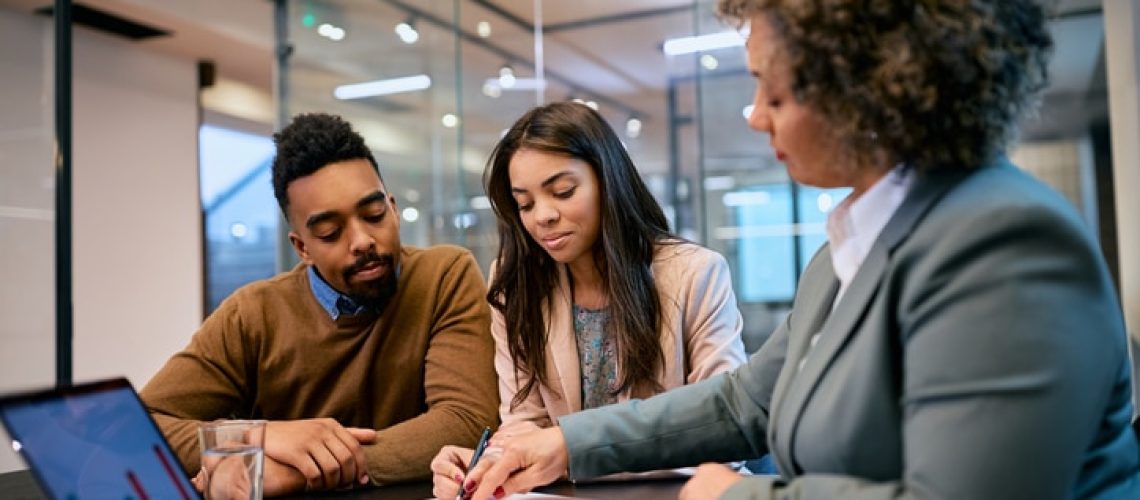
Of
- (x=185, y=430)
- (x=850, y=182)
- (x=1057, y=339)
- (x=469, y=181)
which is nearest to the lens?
(x=1057, y=339)

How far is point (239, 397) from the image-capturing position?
5.82 ft

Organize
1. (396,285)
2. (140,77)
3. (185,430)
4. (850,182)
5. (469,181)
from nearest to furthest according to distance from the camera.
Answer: (850,182), (185,430), (396,285), (469,181), (140,77)

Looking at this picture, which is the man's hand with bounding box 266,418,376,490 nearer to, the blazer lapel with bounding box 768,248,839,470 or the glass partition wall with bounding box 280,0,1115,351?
the blazer lapel with bounding box 768,248,839,470

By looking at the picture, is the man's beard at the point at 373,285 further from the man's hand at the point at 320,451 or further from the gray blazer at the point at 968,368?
the gray blazer at the point at 968,368

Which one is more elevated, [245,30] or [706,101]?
[245,30]

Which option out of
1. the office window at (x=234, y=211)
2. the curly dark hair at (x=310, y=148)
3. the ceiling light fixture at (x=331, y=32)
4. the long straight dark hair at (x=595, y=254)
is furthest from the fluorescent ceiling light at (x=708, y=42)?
the office window at (x=234, y=211)

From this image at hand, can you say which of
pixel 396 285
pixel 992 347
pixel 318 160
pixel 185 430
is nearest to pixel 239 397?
pixel 185 430

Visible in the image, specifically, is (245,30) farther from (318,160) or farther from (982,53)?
(982,53)

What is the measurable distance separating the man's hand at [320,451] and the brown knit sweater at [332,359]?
29 cm

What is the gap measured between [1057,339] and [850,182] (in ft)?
0.87

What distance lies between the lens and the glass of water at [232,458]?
103 cm

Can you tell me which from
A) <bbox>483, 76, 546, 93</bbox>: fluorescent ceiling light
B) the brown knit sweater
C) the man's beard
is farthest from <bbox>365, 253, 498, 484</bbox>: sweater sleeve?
<bbox>483, 76, 546, 93</bbox>: fluorescent ceiling light

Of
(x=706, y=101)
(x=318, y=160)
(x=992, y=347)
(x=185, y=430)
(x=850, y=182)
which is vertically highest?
(x=706, y=101)

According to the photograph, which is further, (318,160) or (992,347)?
(318,160)
